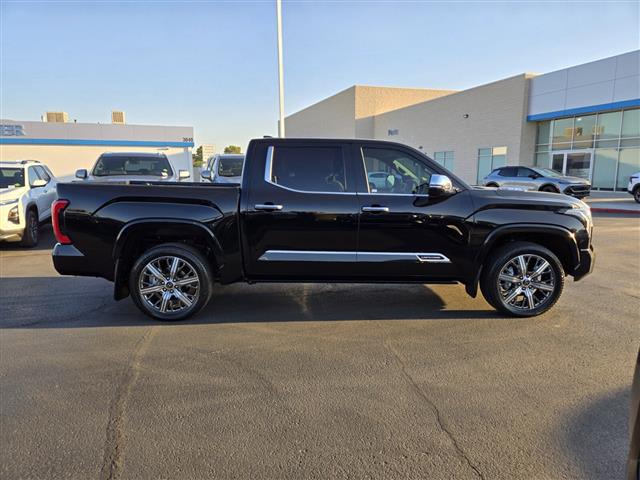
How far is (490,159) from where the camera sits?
2889 cm

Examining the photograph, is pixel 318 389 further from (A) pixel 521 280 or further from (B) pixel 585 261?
(B) pixel 585 261

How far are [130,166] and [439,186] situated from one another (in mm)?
8265

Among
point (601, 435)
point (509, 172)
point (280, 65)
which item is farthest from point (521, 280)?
point (509, 172)

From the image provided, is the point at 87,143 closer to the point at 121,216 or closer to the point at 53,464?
the point at 121,216

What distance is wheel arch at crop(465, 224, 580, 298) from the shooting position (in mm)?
4680

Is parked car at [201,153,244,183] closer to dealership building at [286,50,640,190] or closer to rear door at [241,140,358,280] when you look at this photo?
rear door at [241,140,358,280]

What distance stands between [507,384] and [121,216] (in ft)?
13.0

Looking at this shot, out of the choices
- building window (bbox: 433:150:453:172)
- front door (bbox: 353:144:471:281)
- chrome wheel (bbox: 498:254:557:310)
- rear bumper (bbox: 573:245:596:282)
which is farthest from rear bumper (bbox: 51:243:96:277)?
building window (bbox: 433:150:453:172)

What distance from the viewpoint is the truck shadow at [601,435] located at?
2494mm

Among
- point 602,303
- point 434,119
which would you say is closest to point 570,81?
point 434,119

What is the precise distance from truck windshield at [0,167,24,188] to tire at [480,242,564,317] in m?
9.48

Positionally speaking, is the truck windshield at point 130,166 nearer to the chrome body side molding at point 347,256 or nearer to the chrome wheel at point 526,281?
the chrome body side molding at point 347,256

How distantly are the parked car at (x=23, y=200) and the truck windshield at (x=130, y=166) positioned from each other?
1255 mm

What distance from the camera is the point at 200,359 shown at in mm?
3885
